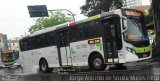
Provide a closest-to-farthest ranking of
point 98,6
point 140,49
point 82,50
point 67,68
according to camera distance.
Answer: point 140,49
point 82,50
point 67,68
point 98,6

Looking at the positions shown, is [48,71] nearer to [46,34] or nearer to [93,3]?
[46,34]

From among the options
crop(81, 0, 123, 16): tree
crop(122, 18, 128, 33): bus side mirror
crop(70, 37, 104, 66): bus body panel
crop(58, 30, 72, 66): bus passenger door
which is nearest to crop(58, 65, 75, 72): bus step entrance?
crop(58, 30, 72, 66): bus passenger door

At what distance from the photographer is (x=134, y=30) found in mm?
18375

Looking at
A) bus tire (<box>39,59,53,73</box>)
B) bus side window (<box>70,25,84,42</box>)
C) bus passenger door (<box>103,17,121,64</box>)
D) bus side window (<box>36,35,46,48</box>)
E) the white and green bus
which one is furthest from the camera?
bus tire (<box>39,59,53,73</box>)

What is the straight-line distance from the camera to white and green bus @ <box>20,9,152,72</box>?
18000 mm

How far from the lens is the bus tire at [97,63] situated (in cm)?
1911

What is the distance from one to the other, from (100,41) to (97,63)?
1.26 m

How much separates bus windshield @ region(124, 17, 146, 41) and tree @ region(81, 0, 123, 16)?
1364 inches

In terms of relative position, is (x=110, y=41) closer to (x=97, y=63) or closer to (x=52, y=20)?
(x=97, y=63)

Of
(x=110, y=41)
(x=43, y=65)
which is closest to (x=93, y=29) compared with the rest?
(x=110, y=41)

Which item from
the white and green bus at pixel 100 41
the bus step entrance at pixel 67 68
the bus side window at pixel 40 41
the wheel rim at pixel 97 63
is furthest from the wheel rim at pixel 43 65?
the wheel rim at pixel 97 63

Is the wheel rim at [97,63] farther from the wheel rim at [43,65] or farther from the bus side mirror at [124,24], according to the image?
the wheel rim at [43,65]

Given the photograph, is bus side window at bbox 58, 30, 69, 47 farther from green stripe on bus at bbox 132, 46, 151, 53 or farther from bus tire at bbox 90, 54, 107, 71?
green stripe on bus at bbox 132, 46, 151, 53

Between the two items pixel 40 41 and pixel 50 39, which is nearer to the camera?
pixel 50 39
